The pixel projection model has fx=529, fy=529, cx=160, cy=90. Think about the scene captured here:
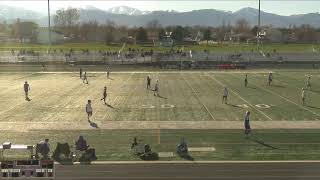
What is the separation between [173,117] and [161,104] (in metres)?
5.22

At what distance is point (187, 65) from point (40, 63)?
19.8m

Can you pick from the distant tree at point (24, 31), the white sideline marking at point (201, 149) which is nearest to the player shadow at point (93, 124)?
the white sideline marking at point (201, 149)

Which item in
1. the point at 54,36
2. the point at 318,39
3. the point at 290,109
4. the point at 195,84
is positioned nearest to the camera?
the point at 290,109

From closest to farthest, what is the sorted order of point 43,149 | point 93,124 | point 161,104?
point 43,149
point 93,124
point 161,104

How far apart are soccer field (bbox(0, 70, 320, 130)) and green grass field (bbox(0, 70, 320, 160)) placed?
53 mm

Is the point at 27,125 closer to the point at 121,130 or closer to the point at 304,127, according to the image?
the point at 121,130

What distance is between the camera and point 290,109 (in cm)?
3241

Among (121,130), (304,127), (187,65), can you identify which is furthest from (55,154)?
(187,65)

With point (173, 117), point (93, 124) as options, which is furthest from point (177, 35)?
point (93, 124)

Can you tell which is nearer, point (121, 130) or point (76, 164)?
point (76, 164)

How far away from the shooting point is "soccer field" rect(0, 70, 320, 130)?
2789 centimetres

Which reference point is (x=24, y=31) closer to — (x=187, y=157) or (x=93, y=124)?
(x=93, y=124)

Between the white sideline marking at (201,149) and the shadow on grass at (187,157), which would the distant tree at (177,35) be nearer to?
the white sideline marking at (201,149)

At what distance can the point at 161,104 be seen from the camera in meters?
34.8
